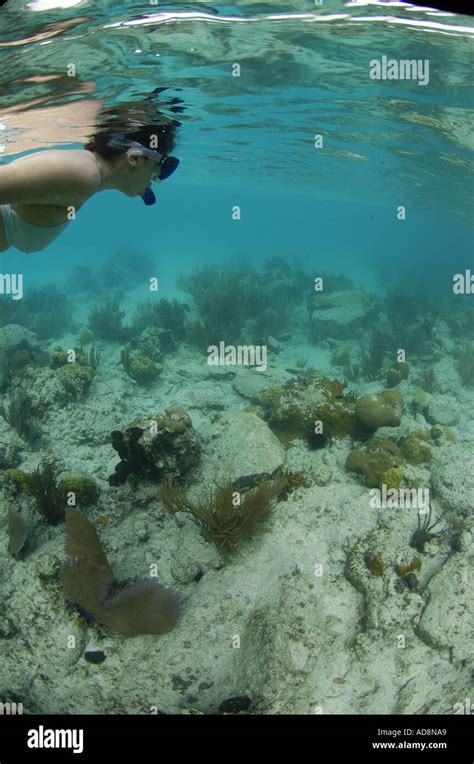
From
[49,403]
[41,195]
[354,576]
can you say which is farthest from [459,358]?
[41,195]

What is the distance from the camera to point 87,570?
15.7ft

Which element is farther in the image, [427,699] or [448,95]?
→ [448,95]

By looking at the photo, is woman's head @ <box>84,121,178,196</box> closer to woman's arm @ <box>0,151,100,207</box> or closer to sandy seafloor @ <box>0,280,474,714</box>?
woman's arm @ <box>0,151,100,207</box>

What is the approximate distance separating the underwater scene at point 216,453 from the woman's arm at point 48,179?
0.01 m

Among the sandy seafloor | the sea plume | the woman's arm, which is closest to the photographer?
the woman's arm

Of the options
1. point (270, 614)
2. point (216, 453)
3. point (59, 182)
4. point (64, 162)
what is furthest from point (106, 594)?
point (64, 162)

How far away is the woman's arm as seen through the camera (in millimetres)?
2330

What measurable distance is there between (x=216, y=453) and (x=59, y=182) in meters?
5.30

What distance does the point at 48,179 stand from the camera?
245 centimetres

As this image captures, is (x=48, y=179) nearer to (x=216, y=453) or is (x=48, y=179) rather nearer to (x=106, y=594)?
(x=106, y=594)

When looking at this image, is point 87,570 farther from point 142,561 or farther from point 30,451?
point 30,451

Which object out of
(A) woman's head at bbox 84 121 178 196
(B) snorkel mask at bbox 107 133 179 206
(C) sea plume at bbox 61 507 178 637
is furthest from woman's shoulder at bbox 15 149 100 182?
(C) sea plume at bbox 61 507 178 637

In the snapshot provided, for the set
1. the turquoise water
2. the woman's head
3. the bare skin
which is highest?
the turquoise water

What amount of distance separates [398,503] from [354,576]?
158cm
